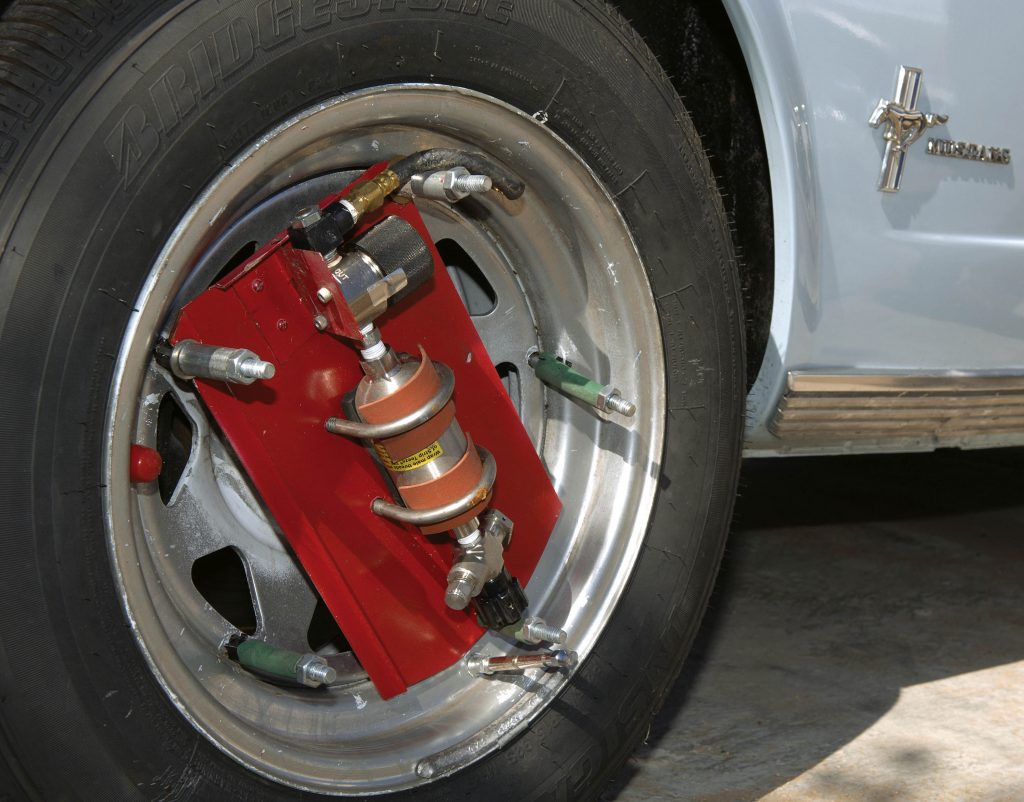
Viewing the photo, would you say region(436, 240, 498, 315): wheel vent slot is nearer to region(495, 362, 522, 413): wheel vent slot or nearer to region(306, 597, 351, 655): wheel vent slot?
region(495, 362, 522, 413): wheel vent slot

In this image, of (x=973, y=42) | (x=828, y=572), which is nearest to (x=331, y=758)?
(x=973, y=42)

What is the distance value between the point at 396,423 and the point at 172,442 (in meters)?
0.34

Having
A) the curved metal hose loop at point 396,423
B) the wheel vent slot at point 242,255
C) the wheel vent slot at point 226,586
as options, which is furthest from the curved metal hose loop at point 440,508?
the wheel vent slot at point 226,586

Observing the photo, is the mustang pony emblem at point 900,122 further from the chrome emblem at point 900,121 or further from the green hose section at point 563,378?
the green hose section at point 563,378

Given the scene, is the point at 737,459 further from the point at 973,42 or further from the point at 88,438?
the point at 88,438

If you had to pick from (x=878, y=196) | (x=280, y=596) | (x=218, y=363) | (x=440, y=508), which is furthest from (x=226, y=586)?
(x=878, y=196)

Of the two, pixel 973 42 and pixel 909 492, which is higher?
pixel 973 42

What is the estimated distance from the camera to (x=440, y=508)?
1376mm

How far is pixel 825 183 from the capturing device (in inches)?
63.5

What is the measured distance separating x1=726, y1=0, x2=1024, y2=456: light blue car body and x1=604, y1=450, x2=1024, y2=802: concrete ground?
0.52 meters

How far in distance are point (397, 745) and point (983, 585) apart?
71.0 inches

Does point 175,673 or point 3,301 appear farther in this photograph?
point 175,673

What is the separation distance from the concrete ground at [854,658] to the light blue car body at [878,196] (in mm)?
520

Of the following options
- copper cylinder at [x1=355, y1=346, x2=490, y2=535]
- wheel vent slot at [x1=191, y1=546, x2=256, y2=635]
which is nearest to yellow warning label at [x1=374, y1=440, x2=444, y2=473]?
copper cylinder at [x1=355, y1=346, x2=490, y2=535]
